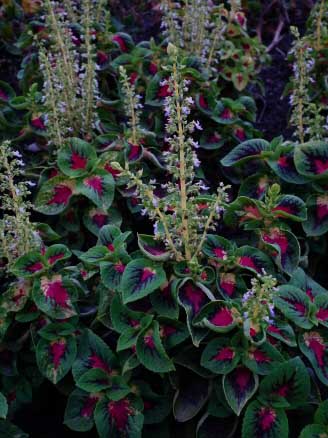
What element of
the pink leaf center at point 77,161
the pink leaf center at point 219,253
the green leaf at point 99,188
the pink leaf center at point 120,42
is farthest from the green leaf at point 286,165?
the pink leaf center at point 120,42


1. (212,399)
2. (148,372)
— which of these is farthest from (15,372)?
(212,399)

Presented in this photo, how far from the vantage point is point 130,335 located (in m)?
2.17

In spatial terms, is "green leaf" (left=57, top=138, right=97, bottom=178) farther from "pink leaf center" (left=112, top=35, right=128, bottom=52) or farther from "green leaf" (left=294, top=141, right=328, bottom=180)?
"pink leaf center" (left=112, top=35, right=128, bottom=52)

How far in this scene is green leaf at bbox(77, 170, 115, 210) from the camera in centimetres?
265

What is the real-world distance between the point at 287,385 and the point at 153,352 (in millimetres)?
453

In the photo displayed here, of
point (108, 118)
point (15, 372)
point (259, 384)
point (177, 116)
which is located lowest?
point (15, 372)

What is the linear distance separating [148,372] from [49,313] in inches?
17.5

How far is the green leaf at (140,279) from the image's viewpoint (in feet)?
6.91

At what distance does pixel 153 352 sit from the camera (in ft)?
7.01

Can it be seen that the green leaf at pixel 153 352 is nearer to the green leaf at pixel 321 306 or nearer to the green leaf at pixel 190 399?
the green leaf at pixel 190 399

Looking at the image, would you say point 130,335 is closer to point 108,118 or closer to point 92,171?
point 92,171

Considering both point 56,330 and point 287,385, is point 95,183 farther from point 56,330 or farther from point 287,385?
point 287,385

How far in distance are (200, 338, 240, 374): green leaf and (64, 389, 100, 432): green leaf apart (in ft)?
1.39

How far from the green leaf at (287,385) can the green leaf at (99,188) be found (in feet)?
3.29
